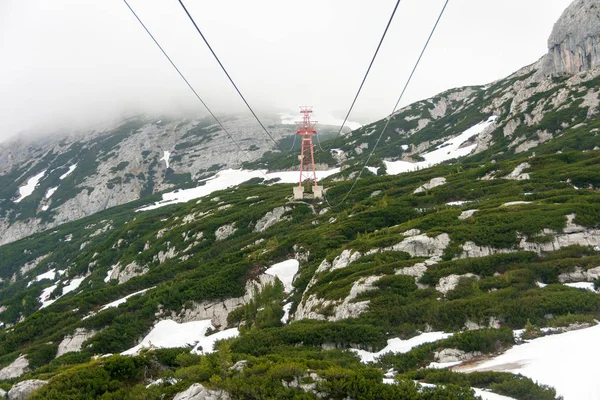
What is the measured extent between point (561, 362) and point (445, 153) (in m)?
104

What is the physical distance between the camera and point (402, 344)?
1755 cm

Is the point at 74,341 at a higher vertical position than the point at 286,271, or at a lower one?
lower

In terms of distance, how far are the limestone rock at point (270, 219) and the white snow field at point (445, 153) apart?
51912 mm

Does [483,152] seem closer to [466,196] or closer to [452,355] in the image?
[466,196]

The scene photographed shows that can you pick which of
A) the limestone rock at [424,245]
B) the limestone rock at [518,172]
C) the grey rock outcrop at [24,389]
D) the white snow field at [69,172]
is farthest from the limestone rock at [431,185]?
the white snow field at [69,172]

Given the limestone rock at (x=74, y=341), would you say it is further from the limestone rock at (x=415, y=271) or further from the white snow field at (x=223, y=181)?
the white snow field at (x=223, y=181)

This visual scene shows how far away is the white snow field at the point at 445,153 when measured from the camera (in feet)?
340

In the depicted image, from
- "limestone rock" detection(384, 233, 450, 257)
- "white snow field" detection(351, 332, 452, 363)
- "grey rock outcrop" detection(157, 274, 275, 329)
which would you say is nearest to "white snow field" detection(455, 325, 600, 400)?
"white snow field" detection(351, 332, 452, 363)

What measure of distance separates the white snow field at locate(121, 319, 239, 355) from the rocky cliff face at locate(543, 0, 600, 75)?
106 metres

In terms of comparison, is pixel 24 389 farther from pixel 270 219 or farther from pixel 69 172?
pixel 69 172

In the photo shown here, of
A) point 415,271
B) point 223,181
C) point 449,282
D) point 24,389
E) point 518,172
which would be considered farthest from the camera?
point 223,181

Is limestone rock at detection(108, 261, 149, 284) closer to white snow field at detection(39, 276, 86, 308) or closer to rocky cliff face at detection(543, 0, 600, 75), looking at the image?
white snow field at detection(39, 276, 86, 308)

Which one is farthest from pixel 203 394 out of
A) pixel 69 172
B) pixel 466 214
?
pixel 69 172

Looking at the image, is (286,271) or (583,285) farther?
(286,271)
